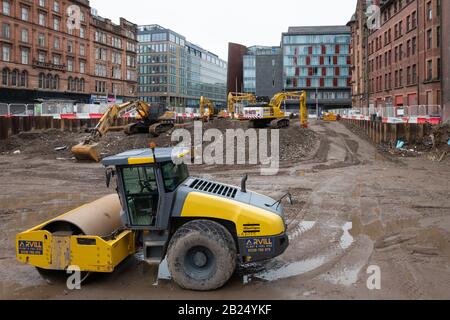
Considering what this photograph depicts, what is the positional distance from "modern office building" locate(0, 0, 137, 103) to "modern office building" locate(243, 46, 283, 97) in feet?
143

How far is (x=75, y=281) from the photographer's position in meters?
7.16

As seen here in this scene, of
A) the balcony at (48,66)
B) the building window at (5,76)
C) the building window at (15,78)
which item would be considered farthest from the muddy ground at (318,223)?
the balcony at (48,66)

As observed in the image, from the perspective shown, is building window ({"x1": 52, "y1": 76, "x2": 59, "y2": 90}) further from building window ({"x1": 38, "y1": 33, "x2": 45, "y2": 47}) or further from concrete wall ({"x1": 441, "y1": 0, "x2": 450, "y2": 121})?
concrete wall ({"x1": 441, "y1": 0, "x2": 450, "y2": 121})

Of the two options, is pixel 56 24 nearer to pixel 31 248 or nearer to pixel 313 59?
pixel 31 248

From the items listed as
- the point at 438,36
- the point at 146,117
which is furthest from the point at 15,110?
the point at 438,36

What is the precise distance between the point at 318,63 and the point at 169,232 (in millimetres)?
108066

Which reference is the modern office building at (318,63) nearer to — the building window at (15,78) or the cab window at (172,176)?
the building window at (15,78)

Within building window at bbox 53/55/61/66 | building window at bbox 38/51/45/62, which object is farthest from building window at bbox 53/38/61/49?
building window at bbox 38/51/45/62

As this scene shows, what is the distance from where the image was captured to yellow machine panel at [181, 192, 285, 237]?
21.7 ft

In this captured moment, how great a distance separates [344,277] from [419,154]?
71.9 ft

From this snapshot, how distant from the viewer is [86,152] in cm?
2502
